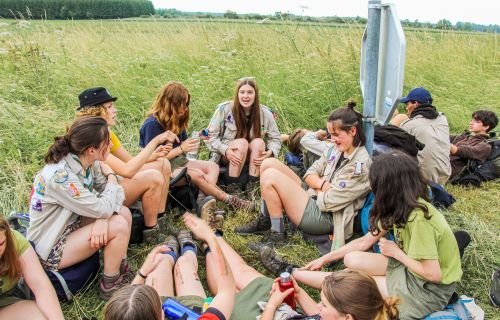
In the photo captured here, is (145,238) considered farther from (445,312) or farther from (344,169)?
(445,312)

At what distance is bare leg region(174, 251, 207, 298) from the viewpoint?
291 centimetres

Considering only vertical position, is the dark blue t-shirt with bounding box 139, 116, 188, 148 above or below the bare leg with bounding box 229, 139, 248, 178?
above

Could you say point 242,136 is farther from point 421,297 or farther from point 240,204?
point 421,297

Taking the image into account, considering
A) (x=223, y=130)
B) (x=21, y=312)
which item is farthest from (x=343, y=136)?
(x=21, y=312)

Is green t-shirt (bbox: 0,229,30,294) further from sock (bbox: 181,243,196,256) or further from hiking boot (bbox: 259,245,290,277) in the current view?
hiking boot (bbox: 259,245,290,277)

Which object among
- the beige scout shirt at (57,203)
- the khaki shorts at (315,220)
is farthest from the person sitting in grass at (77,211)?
the khaki shorts at (315,220)

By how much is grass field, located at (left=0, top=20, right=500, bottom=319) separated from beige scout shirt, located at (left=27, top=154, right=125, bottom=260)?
799mm

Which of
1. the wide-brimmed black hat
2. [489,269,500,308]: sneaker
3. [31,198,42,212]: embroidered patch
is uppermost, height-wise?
the wide-brimmed black hat

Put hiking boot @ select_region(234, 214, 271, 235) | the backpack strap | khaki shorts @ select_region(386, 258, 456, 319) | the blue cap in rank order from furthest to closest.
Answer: the blue cap
hiking boot @ select_region(234, 214, 271, 235)
the backpack strap
khaki shorts @ select_region(386, 258, 456, 319)

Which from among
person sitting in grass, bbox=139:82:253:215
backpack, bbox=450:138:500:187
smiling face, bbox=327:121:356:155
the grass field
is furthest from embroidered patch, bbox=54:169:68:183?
backpack, bbox=450:138:500:187

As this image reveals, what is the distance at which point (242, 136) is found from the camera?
4801mm

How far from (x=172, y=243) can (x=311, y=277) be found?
1044mm

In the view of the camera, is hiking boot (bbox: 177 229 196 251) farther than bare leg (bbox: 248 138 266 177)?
No

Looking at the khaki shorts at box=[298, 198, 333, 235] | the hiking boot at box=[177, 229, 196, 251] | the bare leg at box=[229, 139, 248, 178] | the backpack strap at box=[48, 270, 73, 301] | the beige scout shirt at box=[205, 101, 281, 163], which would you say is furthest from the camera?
the beige scout shirt at box=[205, 101, 281, 163]
